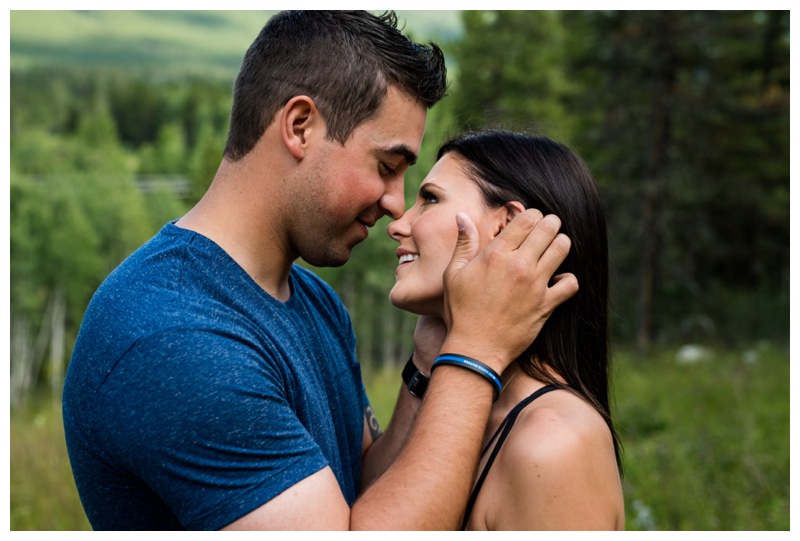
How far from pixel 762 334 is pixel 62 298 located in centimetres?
3198

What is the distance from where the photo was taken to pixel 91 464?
2.13m

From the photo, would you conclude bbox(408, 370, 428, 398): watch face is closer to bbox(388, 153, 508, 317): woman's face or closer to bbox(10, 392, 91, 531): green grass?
bbox(388, 153, 508, 317): woman's face

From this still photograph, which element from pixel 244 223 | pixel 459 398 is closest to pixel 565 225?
pixel 459 398

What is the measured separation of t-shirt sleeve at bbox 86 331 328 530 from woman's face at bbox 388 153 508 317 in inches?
28.8

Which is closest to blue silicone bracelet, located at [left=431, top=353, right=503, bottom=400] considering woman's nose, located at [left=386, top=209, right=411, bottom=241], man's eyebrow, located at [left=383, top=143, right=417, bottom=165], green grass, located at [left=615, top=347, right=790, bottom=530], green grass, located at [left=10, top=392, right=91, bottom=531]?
woman's nose, located at [left=386, top=209, right=411, bottom=241]

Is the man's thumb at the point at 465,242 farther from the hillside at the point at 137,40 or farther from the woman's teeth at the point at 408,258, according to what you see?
the hillside at the point at 137,40

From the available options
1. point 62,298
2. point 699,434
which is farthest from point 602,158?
point 62,298

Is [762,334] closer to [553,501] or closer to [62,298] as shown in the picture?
[553,501]

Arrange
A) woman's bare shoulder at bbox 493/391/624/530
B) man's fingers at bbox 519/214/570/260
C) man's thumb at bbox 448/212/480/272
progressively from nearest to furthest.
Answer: woman's bare shoulder at bbox 493/391/624/530 → man's fingers at bbox 519/214/570/260 → man's thumb at bbox 448/212/480/272

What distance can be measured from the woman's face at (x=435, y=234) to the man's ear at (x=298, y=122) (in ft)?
1.28

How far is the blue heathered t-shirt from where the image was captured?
75.5 inches

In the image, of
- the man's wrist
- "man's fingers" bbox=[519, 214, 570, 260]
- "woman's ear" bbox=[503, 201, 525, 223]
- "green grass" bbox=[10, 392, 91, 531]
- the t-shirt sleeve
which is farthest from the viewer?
"green grass" bbox=[10, 392, 91, 531]

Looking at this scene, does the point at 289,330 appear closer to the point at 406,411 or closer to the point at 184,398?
the point at 184,398

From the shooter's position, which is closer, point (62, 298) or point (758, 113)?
point (758, 113)
